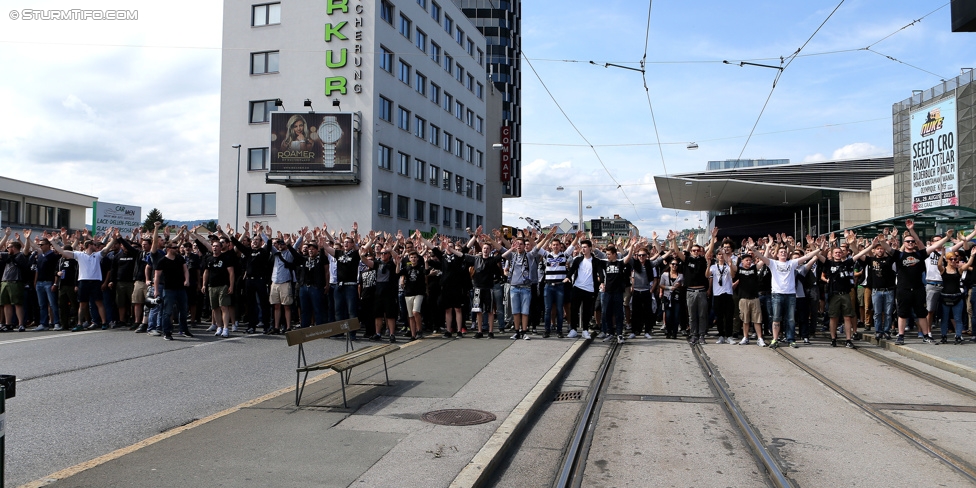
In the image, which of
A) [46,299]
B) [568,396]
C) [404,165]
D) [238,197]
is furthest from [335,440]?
[404,165]

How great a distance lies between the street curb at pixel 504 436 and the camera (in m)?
4.50

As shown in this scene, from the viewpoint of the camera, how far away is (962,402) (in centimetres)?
728

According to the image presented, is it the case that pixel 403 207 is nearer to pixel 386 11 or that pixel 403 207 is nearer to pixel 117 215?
pixel 386 11

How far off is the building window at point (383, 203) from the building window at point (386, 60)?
7381mm

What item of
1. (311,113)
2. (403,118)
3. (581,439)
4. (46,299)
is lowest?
(581,439)

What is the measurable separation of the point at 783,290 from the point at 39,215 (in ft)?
213

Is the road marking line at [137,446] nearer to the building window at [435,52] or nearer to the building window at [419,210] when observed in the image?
the building window at [419,210]

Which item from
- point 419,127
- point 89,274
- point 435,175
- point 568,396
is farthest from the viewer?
point 435,175

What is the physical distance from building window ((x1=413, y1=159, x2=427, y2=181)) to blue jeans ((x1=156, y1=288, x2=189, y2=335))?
113 ft

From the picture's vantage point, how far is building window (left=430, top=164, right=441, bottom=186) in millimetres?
49000

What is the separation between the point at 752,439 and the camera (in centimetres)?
567

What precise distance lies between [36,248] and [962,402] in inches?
615

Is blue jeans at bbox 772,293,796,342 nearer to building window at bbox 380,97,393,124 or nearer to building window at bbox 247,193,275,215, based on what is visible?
building window at bbox 380,97,393,124

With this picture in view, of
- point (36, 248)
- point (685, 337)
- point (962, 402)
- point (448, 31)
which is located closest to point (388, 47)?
point (448, 31)
